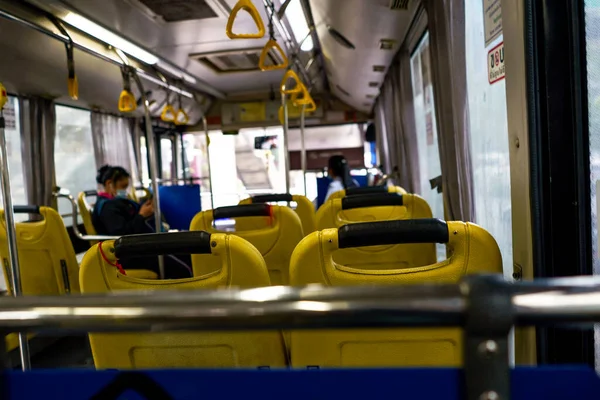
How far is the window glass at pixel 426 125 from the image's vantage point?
4520 mm

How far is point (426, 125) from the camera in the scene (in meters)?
4.82

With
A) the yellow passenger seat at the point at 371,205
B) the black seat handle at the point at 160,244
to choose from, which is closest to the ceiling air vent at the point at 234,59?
the yellow passenger seat at the point at 371,205

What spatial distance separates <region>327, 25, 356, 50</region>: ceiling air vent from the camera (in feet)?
14.0

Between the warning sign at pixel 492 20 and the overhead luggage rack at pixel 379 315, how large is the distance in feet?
4.98

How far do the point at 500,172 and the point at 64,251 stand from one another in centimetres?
278

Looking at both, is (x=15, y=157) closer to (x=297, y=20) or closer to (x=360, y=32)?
(x=297, y=20)

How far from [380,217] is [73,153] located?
518cm

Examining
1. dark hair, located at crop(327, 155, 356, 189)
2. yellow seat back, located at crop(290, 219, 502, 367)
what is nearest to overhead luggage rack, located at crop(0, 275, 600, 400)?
yellow seat back, located at crop(290, 219, 502, 367)

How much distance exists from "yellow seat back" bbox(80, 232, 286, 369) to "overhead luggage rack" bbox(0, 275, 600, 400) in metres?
0.59

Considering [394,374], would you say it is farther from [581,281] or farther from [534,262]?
[534,262]

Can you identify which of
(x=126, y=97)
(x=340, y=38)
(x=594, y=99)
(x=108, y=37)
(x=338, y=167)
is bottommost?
(x=338, y=167)

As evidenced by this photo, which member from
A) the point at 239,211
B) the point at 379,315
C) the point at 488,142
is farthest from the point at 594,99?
the point at 239,211

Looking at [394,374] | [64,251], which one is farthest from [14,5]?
[394,374]

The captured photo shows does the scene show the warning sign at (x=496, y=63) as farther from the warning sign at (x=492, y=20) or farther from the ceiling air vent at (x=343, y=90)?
the ceiling air vent at (x=343, y=90)
